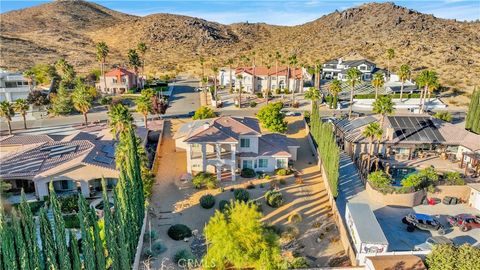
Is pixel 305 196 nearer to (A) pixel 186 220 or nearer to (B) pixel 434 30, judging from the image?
(A) pixel 186 220

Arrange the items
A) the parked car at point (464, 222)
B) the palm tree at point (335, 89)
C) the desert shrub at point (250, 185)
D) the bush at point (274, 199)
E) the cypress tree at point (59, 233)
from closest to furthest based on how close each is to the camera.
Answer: the cypress tree at point (59, 233) < the parked car at point (464, 222) < the bush at point (274, 199) < the desert shrub at point (250, 185) < the palm tree at point (335, 89)

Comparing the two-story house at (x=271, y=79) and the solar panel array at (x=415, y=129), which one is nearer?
the solar panel array at (x=415, y=129)

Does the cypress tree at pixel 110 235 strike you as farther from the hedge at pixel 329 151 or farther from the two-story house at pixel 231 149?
the hedge at pixel 329 151

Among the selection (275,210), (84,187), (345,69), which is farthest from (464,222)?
(345,69)

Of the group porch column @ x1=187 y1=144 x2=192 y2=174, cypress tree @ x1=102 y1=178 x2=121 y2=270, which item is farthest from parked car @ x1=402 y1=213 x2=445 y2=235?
cypress tree @ x1=102 y1=178 x2=121 y2=270

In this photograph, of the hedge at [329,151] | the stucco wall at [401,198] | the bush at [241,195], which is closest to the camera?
the hedge at [329,151]

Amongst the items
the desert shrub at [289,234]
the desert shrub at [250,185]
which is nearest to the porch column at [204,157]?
the desert shrub at [250,185]
